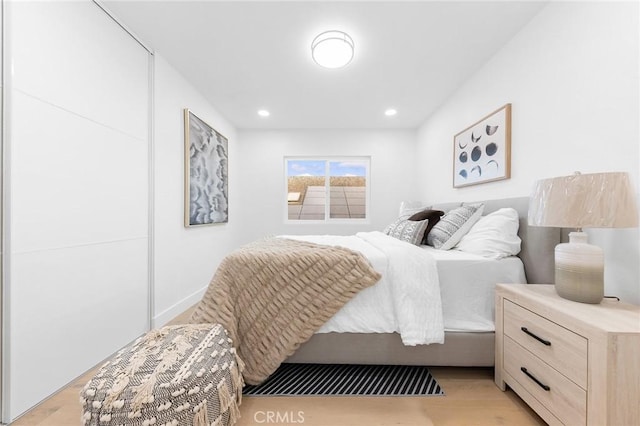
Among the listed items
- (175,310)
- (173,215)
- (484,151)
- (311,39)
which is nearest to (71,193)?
(173,215)

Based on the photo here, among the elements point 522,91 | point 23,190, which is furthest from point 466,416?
point 23,190

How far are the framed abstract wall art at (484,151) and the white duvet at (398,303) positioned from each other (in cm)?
126

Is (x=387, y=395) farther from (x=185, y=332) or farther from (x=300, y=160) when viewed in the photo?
(x=300, y=160)

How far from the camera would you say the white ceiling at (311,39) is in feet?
5.92

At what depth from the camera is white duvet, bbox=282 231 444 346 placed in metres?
1.53

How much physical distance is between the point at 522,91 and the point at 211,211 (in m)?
3.27

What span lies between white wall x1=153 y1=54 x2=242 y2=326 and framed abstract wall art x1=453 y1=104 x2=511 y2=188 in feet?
9.51

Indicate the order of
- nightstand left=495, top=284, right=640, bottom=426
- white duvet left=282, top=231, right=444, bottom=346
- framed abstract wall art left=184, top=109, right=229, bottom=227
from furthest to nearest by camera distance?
framed abstract wall art left=184, top=109, right=229, bottom=227
white duvet left=282, top=231, right=444, bottom=346
nightstand left=495, top=284, right=640, bottom=426

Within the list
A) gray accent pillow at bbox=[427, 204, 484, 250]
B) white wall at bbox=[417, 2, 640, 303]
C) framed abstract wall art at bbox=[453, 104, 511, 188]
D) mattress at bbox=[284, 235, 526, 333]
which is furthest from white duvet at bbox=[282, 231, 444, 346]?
framed abstract wall art at bbox=[453, 104, 511, 188]

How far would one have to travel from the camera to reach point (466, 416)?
1344 millimetres

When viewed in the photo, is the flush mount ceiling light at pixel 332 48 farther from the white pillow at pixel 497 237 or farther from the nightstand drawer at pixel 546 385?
the nightstand drawer at pixel 546 385

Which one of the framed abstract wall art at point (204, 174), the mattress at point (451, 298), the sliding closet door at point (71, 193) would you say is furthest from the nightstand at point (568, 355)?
the framed abstract wall art at point (204, 174)

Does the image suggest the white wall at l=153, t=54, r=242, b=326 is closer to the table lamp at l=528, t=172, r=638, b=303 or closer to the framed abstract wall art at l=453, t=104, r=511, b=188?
the table lamp at l=528, t=172, r=638, b=303

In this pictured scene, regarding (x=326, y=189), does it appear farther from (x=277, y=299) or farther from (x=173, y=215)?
(x=277, y=299)
